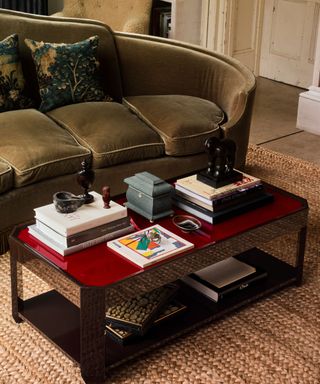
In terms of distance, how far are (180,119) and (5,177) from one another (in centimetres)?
91

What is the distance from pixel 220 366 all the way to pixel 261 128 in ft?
8.36

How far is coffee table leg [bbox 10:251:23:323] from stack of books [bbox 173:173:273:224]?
0.61 meters

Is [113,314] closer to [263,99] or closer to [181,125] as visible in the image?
[181,125]

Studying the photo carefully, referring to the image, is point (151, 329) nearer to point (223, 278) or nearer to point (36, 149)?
point (223, 278)

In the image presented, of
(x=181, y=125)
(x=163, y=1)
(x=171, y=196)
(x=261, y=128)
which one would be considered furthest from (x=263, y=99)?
(x=171, y=196)

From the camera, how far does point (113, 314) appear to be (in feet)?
7.84

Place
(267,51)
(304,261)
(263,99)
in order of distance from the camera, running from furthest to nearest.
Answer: (267,51) < (263,99) < (304,261)

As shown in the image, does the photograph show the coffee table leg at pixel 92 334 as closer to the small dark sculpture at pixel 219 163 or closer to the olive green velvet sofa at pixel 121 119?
the small dark sculpture at pixel 219 163

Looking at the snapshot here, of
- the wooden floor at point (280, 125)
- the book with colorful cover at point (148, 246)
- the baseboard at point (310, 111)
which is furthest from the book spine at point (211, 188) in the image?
the baseboard at point (310, 111)

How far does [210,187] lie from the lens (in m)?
2.60

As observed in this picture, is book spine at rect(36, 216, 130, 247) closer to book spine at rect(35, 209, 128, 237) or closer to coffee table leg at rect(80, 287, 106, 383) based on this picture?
book spine at rect(35, 209, 128, 237)

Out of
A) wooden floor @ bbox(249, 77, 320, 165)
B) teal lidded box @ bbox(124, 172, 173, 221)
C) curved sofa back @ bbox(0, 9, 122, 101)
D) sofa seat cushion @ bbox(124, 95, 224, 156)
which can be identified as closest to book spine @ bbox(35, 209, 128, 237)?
teal lidded box @ bbox(124, 172, 173, 221)

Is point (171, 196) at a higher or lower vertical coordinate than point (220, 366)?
higher

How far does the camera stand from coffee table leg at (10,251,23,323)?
244 centimetres
